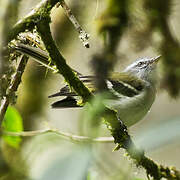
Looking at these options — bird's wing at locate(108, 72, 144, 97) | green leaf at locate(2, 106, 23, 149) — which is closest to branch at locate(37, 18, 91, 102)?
green leaf at locate(2, 106, 23, 149)

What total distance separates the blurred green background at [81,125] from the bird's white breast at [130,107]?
29 centimetres

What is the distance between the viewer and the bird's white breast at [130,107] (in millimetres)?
2949

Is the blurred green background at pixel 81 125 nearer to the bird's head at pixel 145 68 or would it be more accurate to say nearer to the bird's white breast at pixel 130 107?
the bird's white breast at pixel 130 107

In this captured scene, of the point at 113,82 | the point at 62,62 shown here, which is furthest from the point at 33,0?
the point at 113,82

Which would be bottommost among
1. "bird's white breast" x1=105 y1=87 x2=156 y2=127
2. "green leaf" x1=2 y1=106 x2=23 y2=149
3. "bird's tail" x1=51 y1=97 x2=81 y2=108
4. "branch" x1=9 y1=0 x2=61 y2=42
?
"bird's white breast" x1=105 y1=87 x2=156 y2=127

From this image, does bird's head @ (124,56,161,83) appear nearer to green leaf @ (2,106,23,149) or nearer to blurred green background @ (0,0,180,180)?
blurred green background @ (0,0,180,180)

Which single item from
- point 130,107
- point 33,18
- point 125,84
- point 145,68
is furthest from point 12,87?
point 145,68

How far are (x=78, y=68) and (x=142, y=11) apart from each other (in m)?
3.65

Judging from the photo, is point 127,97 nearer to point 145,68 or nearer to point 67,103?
point 67,103

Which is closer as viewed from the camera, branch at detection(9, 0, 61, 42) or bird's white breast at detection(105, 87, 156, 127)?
branch at detection(9, 0, 61, 42)

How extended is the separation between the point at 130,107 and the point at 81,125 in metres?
1.38

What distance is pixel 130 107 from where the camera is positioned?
2.97m

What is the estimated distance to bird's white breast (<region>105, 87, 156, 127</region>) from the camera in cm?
295

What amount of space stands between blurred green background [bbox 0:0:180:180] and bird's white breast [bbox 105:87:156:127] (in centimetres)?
29
